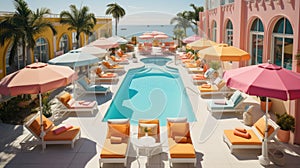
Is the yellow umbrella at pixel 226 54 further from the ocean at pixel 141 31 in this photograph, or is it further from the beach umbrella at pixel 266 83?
the ocean at pixel 141 31

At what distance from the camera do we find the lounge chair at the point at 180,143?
24.2 feet

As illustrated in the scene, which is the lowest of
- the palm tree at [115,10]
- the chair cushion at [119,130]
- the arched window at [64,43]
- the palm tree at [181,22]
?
the chair cushion at [119,130]

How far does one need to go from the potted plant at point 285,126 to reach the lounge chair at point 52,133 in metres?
6.19

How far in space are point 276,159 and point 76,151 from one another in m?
5.45

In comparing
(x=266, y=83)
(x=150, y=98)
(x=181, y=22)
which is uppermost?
(x=181, y=22)

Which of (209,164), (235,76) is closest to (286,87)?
(235,76)

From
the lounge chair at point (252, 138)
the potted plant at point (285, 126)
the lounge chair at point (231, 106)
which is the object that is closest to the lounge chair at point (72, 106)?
the lounge chair at point (231, 106)

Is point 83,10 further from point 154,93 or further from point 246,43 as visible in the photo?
point 246,43

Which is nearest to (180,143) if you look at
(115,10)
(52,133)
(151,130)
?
(151,130)

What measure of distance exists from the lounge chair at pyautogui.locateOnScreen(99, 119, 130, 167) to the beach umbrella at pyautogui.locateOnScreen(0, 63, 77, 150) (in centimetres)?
203

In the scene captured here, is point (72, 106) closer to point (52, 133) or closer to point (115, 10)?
point (52, 133)

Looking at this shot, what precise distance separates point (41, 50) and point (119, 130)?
17.4 metres

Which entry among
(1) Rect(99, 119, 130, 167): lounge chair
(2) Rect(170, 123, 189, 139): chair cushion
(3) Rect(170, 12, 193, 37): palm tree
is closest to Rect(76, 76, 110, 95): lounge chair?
(1) Rect(99, 119, 130, 167): lounge chair

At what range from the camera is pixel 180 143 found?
26.4ft
